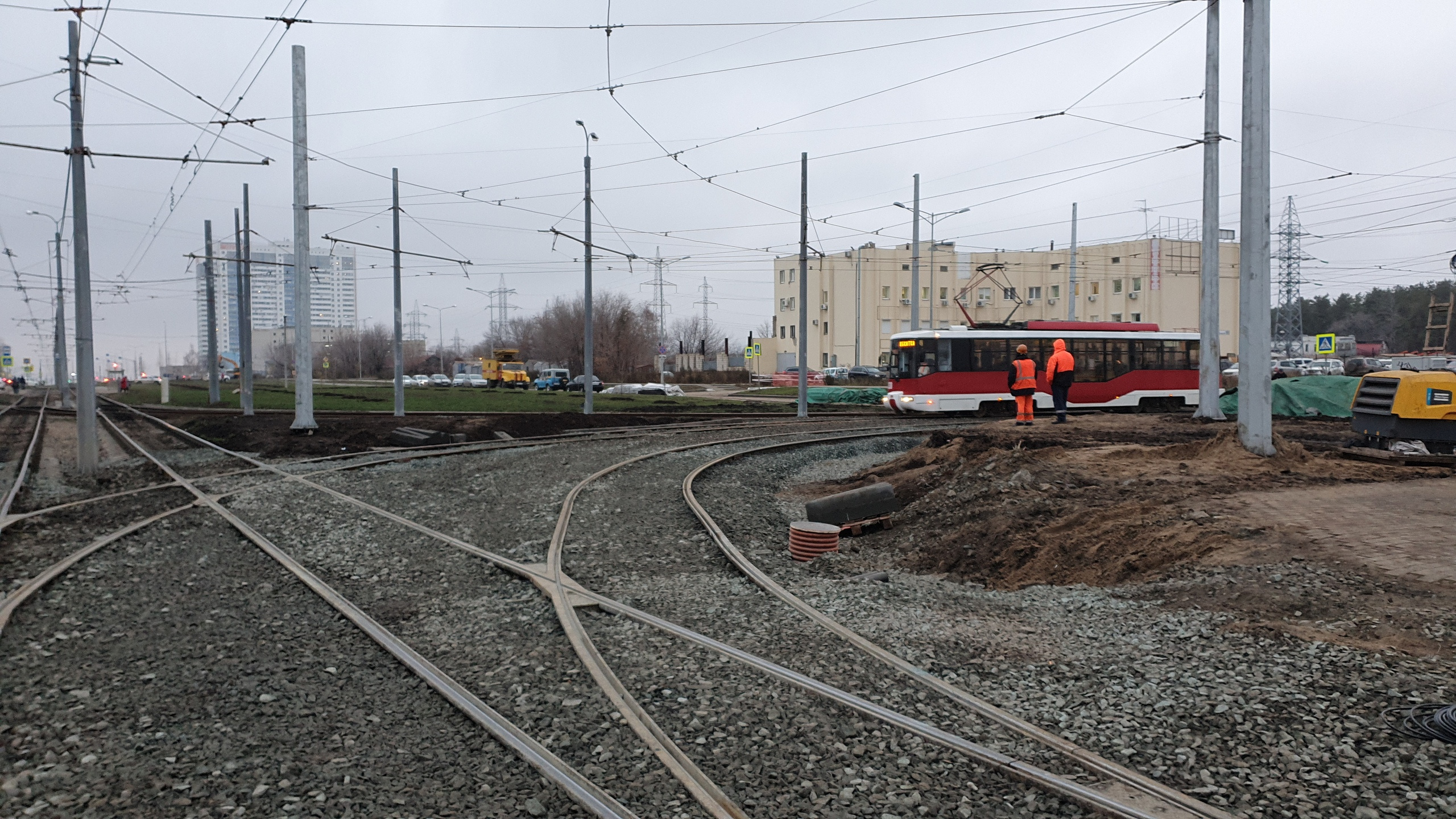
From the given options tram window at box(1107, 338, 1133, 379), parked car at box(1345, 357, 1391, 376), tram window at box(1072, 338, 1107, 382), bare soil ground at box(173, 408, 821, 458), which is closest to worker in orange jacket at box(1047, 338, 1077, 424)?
tram window at box(1072, 338, 1107, 382)

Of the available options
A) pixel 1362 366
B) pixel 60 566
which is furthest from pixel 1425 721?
pixel 1362 366

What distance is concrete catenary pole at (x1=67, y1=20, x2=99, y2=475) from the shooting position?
653 inches

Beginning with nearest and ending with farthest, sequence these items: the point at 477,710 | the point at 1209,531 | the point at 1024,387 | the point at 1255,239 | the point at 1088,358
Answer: the point at 477,710
the point at 1209,531
the point at 1255,239
the point at 1024,387
the point at 1088,358

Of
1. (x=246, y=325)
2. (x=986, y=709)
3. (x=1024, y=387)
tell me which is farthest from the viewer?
(x=246, y=325)

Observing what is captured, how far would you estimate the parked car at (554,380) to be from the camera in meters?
64.6

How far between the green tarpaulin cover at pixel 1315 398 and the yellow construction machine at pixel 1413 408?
32.2 feet

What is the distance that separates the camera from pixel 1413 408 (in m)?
13.0

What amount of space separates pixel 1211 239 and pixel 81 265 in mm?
21487

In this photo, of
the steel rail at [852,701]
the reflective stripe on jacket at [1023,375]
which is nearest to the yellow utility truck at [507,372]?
the reflective stripe on jacket at [1023,375]

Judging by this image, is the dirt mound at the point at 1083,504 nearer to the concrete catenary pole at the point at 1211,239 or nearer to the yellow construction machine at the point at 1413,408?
the yellow construction machine at the point at 1413,408

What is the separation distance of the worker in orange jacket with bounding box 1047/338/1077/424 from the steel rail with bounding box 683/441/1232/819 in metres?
11.5

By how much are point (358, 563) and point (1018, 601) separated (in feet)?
20.1

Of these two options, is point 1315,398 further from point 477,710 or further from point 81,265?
point 81,265

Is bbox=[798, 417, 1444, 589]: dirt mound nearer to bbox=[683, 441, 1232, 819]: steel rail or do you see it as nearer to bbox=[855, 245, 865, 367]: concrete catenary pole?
bbox=[683, 441, 1232, 819]: steel rail
